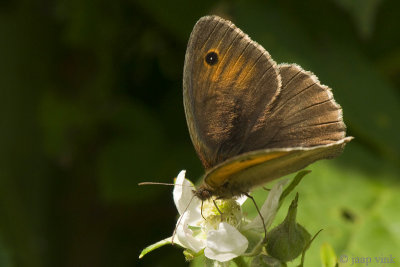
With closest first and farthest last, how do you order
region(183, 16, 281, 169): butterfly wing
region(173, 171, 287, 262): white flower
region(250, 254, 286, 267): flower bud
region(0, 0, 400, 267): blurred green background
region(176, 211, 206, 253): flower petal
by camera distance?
region(250, 254, 286, 267): flower bud, region(173, 171, 287, 262): white flower, region(176, 211, 206, 253): flower petal, region(183, 16, 281, 169): butterfly wing, region(0, 0, 400, 267): blurred green background

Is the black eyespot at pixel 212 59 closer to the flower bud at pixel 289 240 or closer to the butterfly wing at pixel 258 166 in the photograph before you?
the butterfly wing at pixel 258 166

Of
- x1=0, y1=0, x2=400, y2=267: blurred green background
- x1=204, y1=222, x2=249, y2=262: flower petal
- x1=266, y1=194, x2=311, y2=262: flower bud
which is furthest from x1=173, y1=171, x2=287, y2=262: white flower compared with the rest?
x1=0, y1=0, x2=400, y2=267: blurred green background

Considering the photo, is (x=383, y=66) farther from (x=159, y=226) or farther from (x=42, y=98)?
(x=42, y=98)

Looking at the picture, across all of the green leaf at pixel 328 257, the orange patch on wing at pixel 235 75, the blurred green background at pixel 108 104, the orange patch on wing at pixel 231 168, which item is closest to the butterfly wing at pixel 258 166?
the orange patch on wing at pixel 231 168

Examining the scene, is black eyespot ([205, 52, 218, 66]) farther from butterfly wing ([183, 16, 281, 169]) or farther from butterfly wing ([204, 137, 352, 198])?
butterfly wing ([204, 137, 352, 198])

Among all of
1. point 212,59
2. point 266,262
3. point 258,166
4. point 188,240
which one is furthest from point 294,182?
point 212,59
